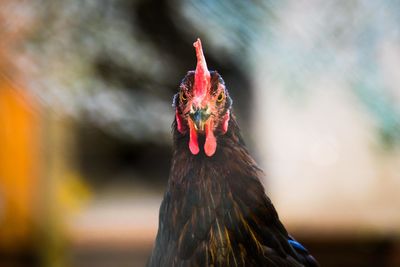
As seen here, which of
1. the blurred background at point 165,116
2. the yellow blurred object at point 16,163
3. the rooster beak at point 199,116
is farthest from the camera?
the yellow blurred object at point 16,163

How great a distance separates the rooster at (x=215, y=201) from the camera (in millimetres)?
533

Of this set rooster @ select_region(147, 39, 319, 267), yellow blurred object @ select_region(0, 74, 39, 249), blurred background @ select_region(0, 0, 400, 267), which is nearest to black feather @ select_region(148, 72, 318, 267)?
rooster @ select_region(147, 39, 319, 267)

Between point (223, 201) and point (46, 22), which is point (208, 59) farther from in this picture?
point (46, 22)

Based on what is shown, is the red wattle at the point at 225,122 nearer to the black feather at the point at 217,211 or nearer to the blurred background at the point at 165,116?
the black feather at the point at 217,211

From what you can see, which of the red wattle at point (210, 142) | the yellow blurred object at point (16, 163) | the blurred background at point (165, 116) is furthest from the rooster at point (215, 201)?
the yellow blurred object at point (16, 163)

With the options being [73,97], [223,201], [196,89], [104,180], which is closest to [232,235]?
[223,201]

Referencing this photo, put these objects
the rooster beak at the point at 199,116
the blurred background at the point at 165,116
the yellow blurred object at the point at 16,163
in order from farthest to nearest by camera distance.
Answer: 1. the yellow blurred object at the point at 16,163
2. the blurred background at the point at 165,116
3. the rooster beak at the point at 199,116

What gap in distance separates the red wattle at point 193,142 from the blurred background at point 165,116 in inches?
7.4

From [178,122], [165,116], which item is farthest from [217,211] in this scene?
[165,116]

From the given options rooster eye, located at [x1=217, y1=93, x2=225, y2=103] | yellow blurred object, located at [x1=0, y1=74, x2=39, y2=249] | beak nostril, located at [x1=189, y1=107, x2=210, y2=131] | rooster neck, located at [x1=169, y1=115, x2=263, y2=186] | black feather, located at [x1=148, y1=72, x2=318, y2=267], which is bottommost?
black feather, located at [x1=148, y1=72, x2=318, y2=267]

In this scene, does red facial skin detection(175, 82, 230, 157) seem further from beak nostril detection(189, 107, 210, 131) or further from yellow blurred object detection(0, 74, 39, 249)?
yellow blurred object detection(0, 74, 39, 249)

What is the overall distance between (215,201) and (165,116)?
247mm

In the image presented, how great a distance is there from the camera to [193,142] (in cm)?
53

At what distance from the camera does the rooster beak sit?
1.68 feet
